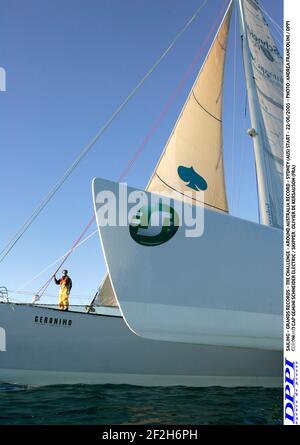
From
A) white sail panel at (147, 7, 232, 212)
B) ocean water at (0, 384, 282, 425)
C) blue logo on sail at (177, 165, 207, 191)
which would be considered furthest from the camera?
white sail panel at (147, 7, 232, 212)

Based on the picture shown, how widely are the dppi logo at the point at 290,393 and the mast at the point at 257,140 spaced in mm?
4978

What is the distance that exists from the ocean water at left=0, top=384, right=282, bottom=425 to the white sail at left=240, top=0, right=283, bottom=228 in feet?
11.4

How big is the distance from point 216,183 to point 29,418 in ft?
21.0

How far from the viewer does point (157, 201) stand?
5309mm

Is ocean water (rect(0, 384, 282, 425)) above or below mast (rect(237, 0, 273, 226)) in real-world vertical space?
below

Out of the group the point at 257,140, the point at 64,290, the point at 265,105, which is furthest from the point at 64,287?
the point at 265,105

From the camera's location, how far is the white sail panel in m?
8.96

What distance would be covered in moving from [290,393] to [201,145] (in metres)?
7.29

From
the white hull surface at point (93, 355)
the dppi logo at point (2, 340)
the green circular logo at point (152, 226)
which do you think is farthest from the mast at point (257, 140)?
the dppi logo at point (2, 340)

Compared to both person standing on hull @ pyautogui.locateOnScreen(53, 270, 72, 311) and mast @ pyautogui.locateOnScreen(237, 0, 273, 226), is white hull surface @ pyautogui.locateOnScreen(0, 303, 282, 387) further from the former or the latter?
mast @ pyautogui.locateOnScreen(237, 0, 273, 226)

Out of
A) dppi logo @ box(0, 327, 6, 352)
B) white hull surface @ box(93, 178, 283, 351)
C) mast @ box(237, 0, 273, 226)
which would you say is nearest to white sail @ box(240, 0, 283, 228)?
mast @ box(237, 0, 273, 226)

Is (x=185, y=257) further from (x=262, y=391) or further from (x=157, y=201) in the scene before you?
(x=262, y=391)

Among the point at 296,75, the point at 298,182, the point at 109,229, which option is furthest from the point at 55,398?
the point at 296,75
